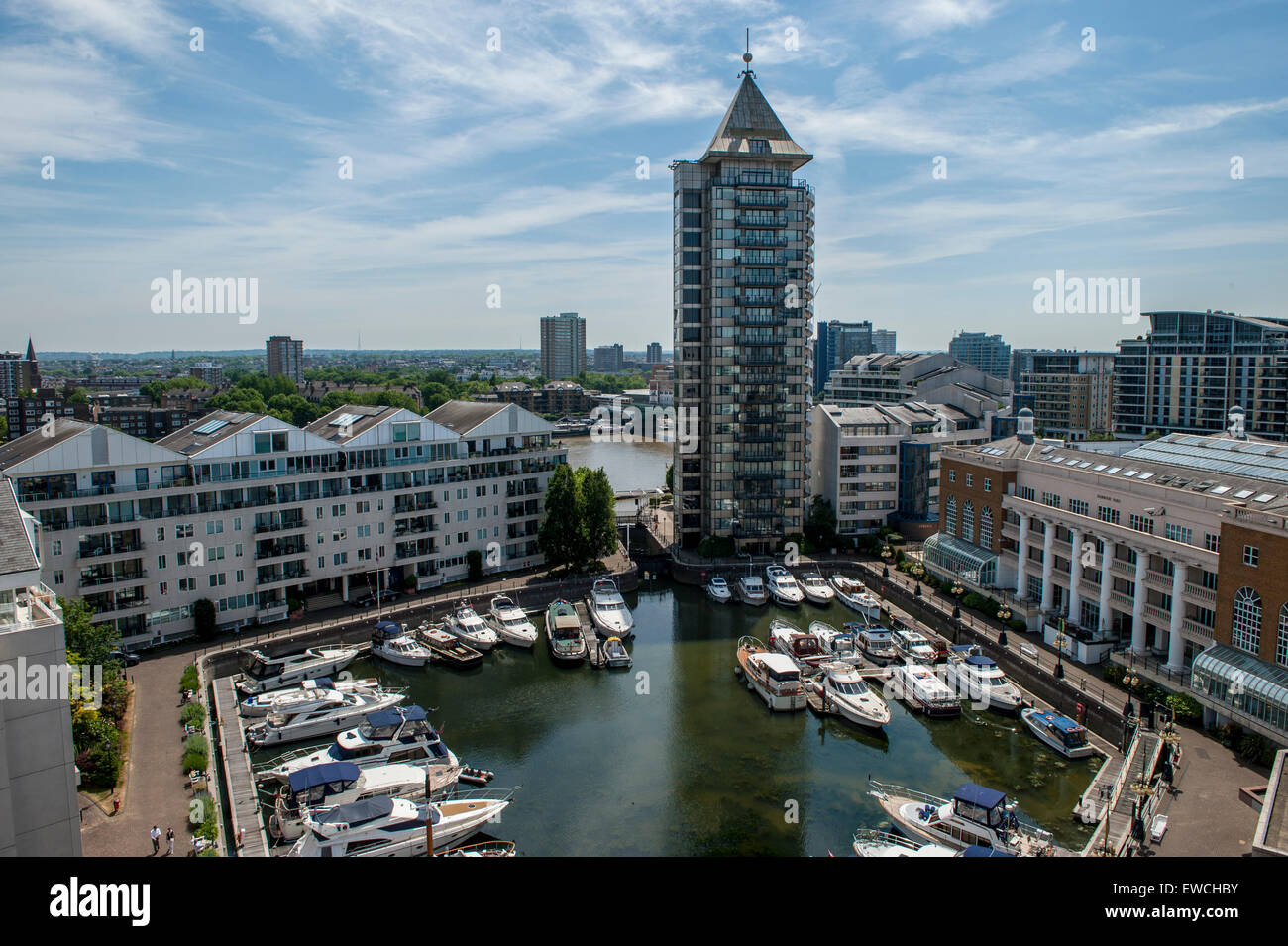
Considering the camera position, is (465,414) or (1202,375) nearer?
(465,414)

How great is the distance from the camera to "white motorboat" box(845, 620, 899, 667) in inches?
1265

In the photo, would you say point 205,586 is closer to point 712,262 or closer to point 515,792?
point 515,792

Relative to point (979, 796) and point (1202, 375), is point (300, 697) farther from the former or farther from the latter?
point (1202, 375)

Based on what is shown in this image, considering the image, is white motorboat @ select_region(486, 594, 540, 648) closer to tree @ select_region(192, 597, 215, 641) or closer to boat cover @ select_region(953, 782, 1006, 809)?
tree @ select_region(192, 597, 215, 641)

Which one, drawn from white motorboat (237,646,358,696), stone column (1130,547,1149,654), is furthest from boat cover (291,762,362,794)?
stone column (1130,547,1149,654)

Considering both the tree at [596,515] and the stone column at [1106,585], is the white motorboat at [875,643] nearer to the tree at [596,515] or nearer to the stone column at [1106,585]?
the stone column at [1106,585]

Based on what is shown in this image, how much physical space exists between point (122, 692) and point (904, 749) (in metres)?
22.8

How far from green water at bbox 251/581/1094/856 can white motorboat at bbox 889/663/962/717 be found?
1.46 ft

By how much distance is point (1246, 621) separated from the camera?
77.4ft

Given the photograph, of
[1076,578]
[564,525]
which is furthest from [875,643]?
[564,525]

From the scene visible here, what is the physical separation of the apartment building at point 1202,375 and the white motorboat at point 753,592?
53177mm

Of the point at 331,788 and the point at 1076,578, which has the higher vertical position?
the point at 1076,578

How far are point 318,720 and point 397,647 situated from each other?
593 centimetres

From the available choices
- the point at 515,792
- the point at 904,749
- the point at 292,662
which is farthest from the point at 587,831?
the point at 292,662
